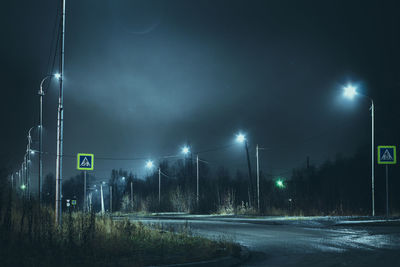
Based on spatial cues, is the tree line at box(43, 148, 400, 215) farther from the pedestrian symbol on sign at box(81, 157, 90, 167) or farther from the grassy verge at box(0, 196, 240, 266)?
the grassy verge at box(0, 196, 240, 266)

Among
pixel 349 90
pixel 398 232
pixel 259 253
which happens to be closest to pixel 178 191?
pixel 349 90

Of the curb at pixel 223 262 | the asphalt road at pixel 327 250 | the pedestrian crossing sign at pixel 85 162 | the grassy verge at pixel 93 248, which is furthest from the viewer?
the pedestrian crossing sign at pixel 85 162

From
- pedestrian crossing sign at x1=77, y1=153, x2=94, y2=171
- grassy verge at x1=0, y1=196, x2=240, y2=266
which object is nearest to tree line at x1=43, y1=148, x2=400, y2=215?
pedestrian crossing sign at x1=77, y1=153, x2=94, y2=171

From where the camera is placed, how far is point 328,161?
218 feet

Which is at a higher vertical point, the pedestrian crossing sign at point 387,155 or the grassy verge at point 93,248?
the pedestrian crossing sign at point 387,155

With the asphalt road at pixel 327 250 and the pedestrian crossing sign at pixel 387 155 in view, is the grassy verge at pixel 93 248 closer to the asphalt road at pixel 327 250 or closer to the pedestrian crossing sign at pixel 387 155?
the asphalt road at pixel 327 250

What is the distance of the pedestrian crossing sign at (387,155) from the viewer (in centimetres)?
2270

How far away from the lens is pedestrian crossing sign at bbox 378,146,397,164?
22.7 meters

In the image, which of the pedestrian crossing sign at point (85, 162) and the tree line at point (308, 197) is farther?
the tree line at point (308, 197)

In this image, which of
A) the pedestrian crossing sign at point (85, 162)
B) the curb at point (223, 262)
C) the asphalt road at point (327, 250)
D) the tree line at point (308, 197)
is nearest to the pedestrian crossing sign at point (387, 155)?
the asphalt road at point (327, 250)

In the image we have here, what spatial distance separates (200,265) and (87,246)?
2966 mm

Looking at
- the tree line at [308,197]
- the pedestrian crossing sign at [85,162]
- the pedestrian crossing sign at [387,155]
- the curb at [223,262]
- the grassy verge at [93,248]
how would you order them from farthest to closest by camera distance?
the tree line at [308,197]
the pedestrian crossing sign at [387,155]
the pedestrian crossing sign at [85,162]
the curb at [223,262]
the grassy verge at [93,248]

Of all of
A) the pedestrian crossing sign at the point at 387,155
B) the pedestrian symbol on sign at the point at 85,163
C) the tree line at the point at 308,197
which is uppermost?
Answer: the pedestrian crossing sign at the point at 387,155

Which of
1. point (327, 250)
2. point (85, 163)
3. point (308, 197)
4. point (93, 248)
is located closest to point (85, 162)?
point (85, 163)
